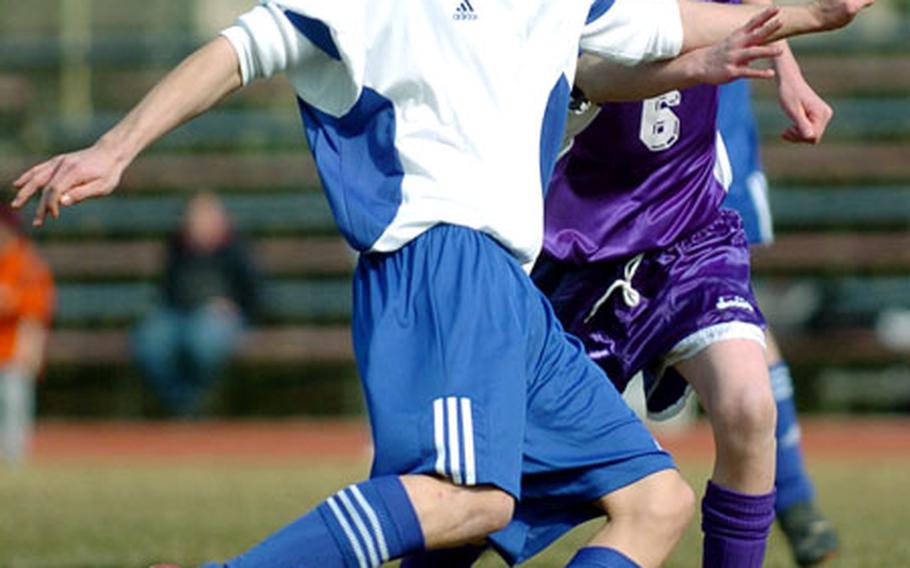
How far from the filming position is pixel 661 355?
5066 millimetres

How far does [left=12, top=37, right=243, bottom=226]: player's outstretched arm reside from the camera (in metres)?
3.59

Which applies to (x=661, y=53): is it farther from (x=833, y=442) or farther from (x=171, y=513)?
(x=833, y=442)

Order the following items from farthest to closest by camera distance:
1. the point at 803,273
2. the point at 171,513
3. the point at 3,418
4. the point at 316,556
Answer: the point at 803,273, the point at 3,418, the point at 171,513, the point at 316,556

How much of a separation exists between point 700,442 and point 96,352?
17.1 ft

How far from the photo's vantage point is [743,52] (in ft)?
13.8

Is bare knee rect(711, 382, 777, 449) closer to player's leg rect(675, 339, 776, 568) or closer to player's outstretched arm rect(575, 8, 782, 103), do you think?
player's leg rect(675, 339, 776, 568)

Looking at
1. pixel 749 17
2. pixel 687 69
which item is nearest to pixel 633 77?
pixel 687 69

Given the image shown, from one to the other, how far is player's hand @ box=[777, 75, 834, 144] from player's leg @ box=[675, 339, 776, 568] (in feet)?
1.90

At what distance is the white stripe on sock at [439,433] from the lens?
3791 millimetres

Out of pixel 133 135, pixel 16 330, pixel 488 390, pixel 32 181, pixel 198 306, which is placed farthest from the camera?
pixel 198 306

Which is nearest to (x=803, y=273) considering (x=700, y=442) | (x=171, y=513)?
(x=700, y=442)

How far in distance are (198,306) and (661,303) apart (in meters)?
10.5

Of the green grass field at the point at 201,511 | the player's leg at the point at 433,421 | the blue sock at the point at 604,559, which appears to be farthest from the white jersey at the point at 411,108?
the green grass field at the point at 201,511

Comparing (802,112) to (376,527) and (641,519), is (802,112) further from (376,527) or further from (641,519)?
(376,527)
